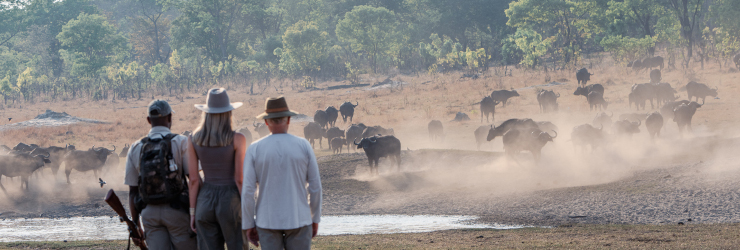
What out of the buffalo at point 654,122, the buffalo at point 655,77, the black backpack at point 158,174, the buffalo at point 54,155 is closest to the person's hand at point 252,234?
the black backpack at point 158,174

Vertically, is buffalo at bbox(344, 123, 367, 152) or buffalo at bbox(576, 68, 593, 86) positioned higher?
buffalo at bbox(576, 68, 593, 86)

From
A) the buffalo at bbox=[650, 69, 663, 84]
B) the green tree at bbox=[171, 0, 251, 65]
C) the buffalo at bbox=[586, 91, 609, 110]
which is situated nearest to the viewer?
the buffalo at bbox=[586, 91, 609, 110]

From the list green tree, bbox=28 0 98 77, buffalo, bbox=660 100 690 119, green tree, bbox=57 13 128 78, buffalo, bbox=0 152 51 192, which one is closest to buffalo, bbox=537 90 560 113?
buffalo, bbox=660 100 690 119

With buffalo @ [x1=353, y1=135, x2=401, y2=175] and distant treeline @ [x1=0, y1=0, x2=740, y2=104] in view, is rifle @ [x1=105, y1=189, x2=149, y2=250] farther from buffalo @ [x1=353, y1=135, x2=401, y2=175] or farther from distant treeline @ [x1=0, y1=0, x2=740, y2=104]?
distant treeline @ [x1=0, y1=0, x2=740, y2=104]

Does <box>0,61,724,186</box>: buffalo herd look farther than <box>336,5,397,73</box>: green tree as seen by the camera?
No

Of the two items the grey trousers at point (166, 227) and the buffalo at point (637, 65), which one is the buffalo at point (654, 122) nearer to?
the grey trousers at point (166, 227)

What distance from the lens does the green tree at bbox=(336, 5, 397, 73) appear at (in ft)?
262

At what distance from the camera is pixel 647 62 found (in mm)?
47656

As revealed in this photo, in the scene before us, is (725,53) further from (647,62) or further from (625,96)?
(625,96)

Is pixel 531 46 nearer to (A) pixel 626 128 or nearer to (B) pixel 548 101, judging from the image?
(B) pixel 548 101

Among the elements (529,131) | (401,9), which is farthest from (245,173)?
(401,9)

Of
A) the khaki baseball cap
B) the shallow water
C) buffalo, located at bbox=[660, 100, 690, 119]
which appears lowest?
the shallow water

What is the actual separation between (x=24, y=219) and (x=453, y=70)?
55.3 metres

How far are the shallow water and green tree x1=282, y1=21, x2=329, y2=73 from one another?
188ft
